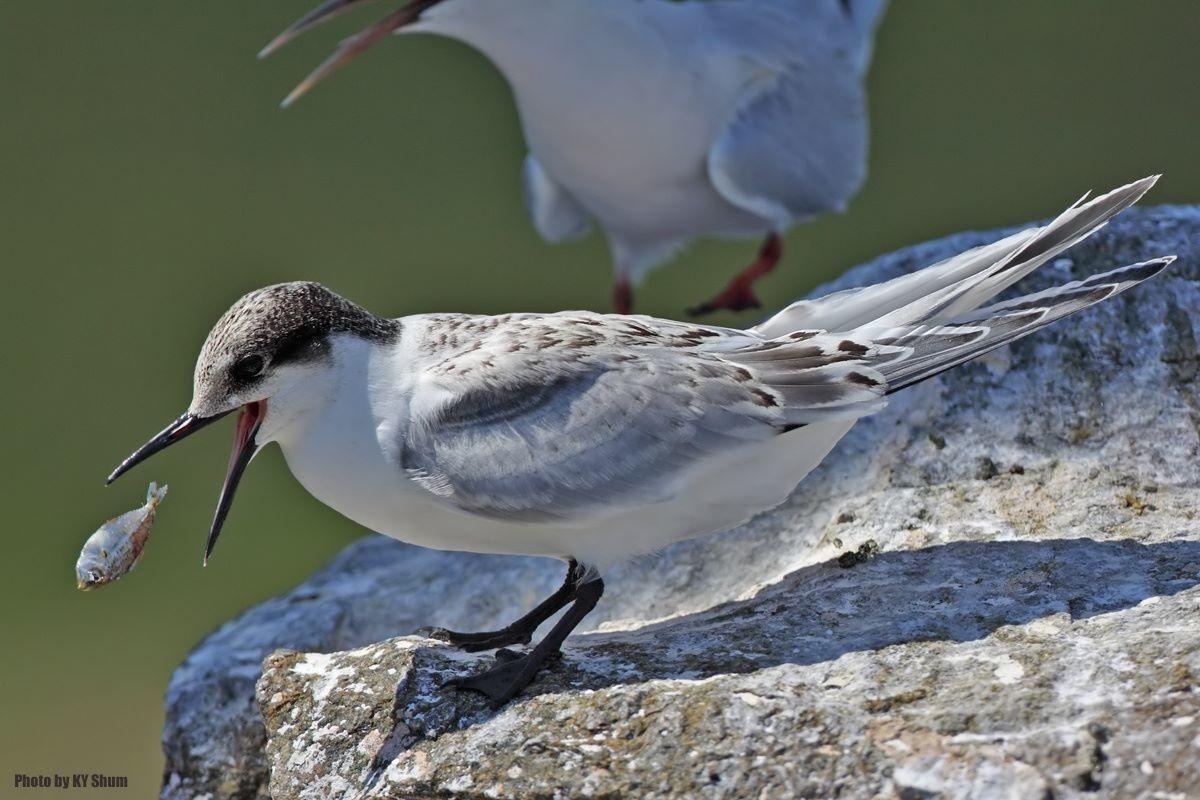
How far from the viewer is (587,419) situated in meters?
2.76

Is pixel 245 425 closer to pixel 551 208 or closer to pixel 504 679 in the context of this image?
pixel 504 679

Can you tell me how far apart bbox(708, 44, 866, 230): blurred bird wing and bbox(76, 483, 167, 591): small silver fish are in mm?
2784

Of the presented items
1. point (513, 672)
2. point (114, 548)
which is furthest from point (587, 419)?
point (114, 548)

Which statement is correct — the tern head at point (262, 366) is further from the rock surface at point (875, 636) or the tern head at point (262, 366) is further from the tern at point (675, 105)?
the tern at point (675, 105)

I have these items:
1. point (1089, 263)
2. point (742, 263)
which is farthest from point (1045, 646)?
point (742, 263)

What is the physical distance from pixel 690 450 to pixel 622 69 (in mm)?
2558

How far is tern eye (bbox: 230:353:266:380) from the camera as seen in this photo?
2711mm

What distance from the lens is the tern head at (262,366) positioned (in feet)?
8.91

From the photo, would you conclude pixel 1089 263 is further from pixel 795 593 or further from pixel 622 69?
pixel 622 69

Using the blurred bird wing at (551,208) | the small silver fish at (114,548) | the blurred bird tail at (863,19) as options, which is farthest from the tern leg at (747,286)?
the small silver fish at (114,548)

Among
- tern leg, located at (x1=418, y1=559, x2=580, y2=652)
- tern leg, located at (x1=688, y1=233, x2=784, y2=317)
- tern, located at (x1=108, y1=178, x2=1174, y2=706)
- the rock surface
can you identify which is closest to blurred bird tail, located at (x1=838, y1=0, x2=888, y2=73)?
tern leg, located at (x1=688, y1=233, x2=784, y2=317)

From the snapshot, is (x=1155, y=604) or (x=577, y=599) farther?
(x=577, y=599)

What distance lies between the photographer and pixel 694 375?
2805 mm

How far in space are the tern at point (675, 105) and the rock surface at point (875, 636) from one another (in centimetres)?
134
